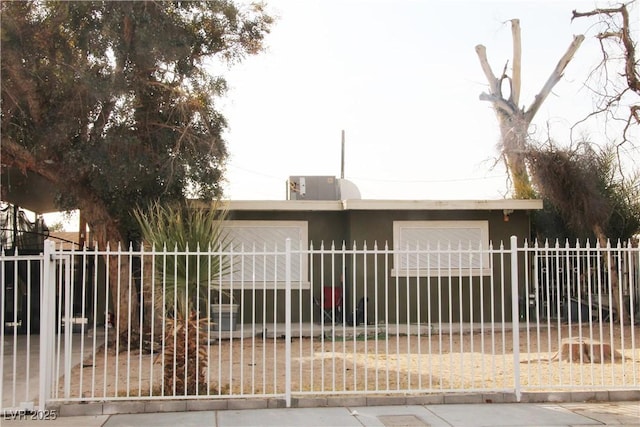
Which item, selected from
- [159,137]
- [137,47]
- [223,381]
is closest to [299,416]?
[223,381]

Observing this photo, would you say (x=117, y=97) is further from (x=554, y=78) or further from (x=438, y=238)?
(x=554, y=78)

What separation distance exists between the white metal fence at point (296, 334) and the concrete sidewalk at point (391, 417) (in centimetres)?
26

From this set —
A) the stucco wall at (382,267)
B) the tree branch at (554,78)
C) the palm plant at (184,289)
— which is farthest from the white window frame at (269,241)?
the tree branch at (554,78)

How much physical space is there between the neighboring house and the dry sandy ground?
6.45ft

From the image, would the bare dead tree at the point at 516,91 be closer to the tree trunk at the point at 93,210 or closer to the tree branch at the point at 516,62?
the tree branch at the point at 516,62

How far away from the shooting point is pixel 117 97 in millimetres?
10758

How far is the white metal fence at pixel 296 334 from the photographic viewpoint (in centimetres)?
741

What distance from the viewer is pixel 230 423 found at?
21.9 ft

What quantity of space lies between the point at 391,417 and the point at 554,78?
15074 mm

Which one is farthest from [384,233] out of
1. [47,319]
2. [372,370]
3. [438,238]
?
[47,319]

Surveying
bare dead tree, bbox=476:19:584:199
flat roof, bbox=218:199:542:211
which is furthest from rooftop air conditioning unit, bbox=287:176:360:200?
bare dead tree, bbox=476:19:584:199

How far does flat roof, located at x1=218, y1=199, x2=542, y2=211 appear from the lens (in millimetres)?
14297

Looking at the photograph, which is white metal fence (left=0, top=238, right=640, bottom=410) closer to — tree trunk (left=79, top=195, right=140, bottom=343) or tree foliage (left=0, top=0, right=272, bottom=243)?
tree trunk (left=79, top=195, right=140, bottom=343)

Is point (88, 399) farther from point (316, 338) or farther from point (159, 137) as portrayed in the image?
point (316, 338)
